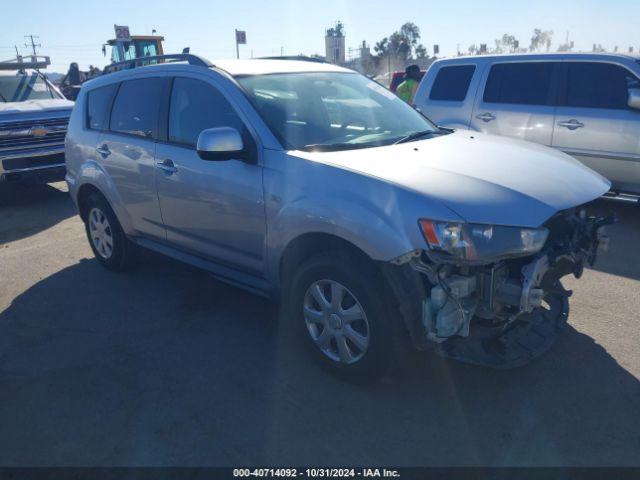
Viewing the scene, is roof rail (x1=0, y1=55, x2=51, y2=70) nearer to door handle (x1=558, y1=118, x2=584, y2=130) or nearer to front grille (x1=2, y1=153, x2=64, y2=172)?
front grille (x1=2, y1=153, x2=64, y2=172)

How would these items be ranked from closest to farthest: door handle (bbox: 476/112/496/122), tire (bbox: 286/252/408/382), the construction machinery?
1. tire (bbox: 286/252/408/382)
2. door handle (bbox: 476/112/496/122)
3. the construction machinery

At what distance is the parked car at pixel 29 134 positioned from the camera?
798cm

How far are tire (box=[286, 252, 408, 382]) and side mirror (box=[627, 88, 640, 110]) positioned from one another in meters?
4.43

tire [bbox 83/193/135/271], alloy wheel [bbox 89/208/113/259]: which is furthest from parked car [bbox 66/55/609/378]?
alloy wheel [bbox 89/208/113/259]

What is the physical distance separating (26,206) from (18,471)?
6.53 m

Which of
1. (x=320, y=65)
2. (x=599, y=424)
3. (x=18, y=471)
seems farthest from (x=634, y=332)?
(x=18, y=471)

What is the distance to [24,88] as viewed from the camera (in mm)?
9422

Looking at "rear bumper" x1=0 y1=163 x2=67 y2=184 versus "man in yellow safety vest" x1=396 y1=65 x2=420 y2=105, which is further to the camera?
"man in yellow safety vest" x1=396 y1=65 x2=420 y2=105

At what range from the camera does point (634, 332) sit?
12.0 ft

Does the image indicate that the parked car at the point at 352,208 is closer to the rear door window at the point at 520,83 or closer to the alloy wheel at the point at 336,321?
the alloy wheel at the point at 336,321

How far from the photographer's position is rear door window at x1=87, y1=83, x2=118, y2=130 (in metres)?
4.88

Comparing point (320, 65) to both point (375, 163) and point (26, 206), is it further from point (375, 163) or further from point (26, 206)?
point (26, 206)

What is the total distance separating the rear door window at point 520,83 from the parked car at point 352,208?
9.69ft

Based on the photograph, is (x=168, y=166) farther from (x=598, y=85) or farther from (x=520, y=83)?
(x=598, y=85)
